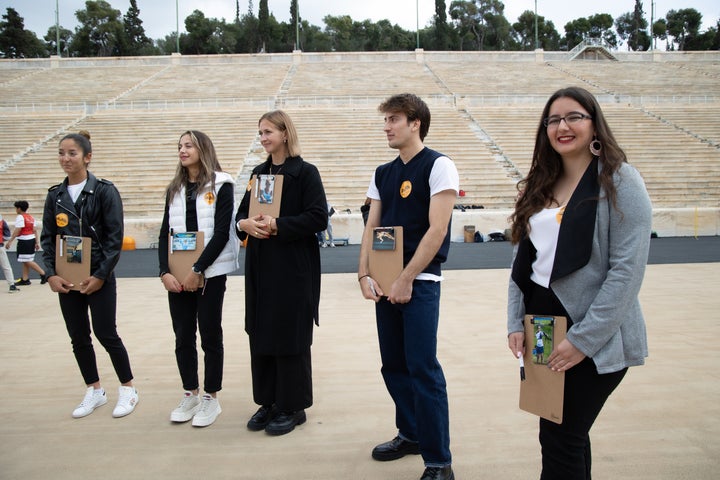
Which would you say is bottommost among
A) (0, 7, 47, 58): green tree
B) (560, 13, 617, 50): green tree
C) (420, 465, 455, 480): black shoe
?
(420, 465, 455, 480): black shoe

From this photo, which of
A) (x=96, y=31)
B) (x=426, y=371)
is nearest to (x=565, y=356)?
(x=426, y=371)

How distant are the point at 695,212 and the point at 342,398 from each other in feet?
44.0

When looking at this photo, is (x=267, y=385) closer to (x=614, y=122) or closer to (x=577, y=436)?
(x=577, y=436)

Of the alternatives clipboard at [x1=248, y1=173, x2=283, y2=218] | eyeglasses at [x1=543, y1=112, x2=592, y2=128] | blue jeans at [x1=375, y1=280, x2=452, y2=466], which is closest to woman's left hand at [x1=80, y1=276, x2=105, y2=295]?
clipboard at [x1=248, y1=173, x2=283, y2=218]

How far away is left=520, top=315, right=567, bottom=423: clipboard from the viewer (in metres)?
1.82

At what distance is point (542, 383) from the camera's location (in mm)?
1883

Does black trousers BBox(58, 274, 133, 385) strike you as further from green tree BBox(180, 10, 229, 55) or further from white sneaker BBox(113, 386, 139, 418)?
green tree BBox(180, 10, 229, 55)

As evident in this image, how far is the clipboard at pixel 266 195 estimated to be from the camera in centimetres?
314

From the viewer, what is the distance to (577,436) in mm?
1826

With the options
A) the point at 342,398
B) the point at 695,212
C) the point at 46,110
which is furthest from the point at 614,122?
the point at 46,110

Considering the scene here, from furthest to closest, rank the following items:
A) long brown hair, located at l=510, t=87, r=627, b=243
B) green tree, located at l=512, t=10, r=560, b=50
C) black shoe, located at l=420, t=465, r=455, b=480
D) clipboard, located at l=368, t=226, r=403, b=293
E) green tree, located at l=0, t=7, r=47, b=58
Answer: green tree, located at l=512, t=10, r=560, b=50 < green tree, located at l=0, t=7, r=47, b=58 < clipboard, located at l=368, t=226, r=403, b=293 < black shoe, located at l=420, t=465, r=455, b=480 < long brown hair, located at l=510, t=87, r=627, b=243

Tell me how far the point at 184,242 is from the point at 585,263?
2440 millimetres

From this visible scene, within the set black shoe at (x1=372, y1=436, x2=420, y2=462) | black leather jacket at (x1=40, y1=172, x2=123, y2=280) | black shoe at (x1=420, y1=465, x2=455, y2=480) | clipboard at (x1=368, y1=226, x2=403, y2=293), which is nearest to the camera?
black shoe at (x1=420, y1=465, x2=455, y2=480)

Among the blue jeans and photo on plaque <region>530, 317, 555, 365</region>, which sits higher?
photo on plaque <region>530, 317, 555, 365</region>
